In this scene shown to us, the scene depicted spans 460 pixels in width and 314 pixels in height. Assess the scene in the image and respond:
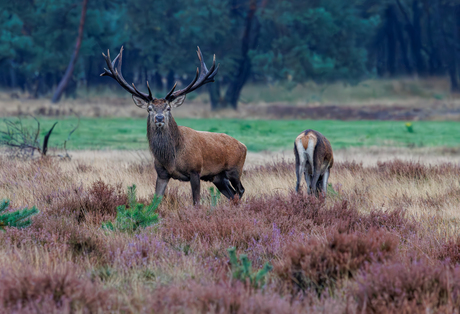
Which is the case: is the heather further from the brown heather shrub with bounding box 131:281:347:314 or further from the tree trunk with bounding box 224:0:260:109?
Answer: the tree trunk with bounding box 224:0:260:109

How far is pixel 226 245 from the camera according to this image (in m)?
5.16

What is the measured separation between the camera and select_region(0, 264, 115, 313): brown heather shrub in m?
3.41

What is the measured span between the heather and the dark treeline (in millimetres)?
30924

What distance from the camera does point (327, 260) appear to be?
4152 mm

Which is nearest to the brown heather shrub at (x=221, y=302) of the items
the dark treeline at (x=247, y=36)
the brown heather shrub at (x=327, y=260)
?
the brown heather shrub at (x=327, y=260)

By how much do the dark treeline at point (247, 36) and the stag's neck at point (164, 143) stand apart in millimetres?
30677

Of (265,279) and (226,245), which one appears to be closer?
(265,279)

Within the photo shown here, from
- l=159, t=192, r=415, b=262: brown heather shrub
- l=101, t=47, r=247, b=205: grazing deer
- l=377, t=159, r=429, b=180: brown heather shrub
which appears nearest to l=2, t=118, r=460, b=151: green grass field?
l=377, t=159, r=429, b=180: brown heather shrub

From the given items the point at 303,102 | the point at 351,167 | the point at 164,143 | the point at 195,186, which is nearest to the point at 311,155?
the point at 195,186

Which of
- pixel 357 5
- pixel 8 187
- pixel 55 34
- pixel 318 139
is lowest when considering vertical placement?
pixel 8 187

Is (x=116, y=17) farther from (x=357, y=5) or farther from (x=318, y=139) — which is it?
(x=318, y=139)

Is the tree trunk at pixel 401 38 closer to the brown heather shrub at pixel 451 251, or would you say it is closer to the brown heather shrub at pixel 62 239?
the brown heather shrub at pixel 451 251

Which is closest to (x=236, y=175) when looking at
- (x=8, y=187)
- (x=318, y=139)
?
(x=318, y=139)

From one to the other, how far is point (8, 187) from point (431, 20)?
44.2 m
